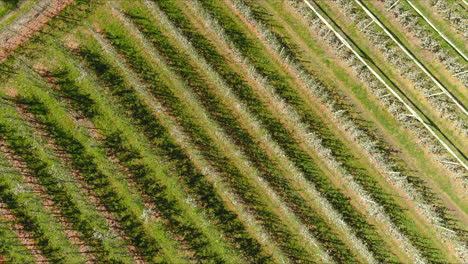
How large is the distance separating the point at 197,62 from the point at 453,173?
18.2 metres

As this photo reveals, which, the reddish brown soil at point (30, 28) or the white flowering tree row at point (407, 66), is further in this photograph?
the white flowering tree row at point (407, 66)

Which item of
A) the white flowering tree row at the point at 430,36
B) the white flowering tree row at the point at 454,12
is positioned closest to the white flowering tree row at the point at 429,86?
the white flowering tree row at the point at 430,36

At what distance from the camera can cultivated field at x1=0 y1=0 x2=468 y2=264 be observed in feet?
69.8

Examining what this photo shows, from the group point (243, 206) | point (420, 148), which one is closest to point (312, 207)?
point (243, 206)

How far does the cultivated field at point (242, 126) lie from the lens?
21.3 meters

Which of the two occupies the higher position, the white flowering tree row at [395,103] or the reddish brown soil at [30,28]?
the reddish brown soil at [30,28]

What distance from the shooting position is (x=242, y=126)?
2188cm

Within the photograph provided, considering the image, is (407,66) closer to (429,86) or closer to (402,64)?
(402,64)

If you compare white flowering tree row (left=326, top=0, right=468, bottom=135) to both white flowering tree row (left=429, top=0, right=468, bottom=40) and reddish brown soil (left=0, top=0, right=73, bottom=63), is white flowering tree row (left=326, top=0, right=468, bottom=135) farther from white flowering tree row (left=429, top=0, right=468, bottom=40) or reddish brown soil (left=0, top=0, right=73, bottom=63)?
reddish brown soil (left=0, top=0, right=73, bottom=63)

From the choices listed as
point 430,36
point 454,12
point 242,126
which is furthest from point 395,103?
point 242,126

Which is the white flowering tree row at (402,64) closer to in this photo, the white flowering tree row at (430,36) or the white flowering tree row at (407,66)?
the white flowering tree row at (407,66)

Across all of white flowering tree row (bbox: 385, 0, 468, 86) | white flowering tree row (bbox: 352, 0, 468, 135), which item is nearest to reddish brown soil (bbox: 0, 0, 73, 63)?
white flowering tree row (bbox: 352, 0, 468, 135)

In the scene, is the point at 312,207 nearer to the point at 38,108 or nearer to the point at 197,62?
the point at 197,62

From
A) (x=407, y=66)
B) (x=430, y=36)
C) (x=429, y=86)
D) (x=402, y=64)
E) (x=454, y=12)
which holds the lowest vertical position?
(x=429, y=86)
